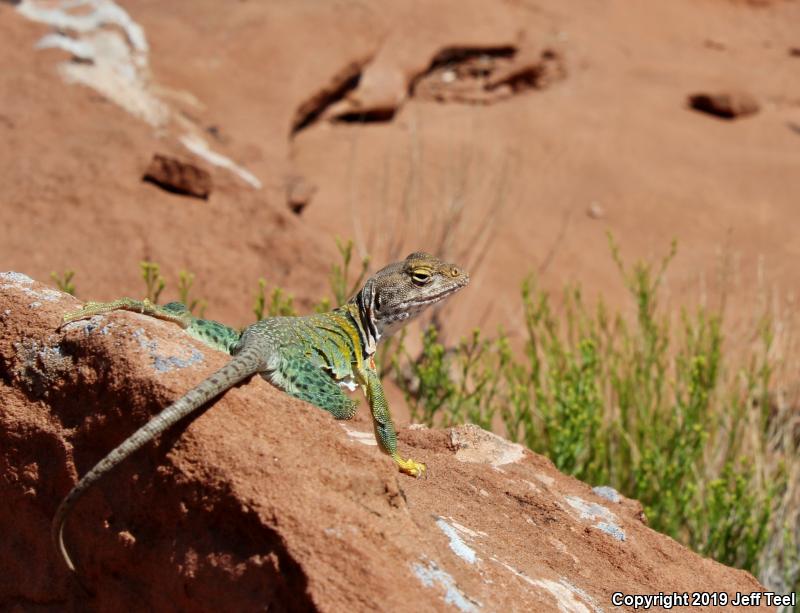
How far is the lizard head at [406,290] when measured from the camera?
438 centimetres

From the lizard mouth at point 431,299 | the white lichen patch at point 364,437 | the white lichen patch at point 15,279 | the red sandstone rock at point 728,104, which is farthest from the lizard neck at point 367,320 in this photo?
the red sandstone rock at point 728,104

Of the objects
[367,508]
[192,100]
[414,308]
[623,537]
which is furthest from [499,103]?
[367,508]

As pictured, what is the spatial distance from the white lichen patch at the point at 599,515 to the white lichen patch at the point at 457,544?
0.92 meters

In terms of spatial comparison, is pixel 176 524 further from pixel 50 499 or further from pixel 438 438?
pixel 438 438

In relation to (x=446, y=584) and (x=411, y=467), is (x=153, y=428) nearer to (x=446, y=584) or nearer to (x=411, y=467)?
(x=446, y=584)

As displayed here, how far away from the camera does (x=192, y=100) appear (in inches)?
401

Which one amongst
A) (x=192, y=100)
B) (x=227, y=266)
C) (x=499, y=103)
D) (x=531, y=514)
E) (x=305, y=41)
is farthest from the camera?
(x=499, y=103)

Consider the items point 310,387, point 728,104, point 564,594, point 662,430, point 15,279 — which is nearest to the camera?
point 564,594

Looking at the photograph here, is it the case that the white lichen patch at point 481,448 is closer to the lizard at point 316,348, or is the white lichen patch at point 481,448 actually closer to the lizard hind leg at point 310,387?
the lizard at point 316,348

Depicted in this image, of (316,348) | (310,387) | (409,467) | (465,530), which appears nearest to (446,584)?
(465,530)

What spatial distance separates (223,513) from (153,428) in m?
0.33

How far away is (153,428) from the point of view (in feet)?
9.04

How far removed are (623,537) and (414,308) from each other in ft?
4.61

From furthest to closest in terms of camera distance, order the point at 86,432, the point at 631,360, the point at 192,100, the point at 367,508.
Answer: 1. the point at 192,100
2. the point at 631,360
3. the point at 86,432
4. the point at 367,508
